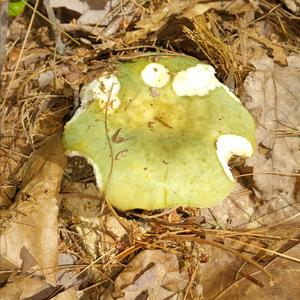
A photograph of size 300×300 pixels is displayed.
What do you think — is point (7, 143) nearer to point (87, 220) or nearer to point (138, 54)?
point (87, 220)

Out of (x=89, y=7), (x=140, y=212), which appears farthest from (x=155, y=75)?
(x=89, y=7)

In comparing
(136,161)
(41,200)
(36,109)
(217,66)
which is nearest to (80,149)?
(136,161)

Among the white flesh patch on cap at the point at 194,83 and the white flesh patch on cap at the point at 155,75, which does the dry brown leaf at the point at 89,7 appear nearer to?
the white flesh patch on cap at the point at 155,75

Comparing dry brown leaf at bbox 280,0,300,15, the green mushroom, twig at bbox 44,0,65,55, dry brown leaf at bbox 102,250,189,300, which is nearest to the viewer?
the green mushroom

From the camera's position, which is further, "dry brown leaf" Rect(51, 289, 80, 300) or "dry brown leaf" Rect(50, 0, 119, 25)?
"dry brown leaf" Rect(50, 0, 119, 25)

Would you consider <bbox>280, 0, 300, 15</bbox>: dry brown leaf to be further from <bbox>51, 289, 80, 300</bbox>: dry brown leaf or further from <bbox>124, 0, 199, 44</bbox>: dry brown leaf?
<bbox>51, 289, 80, 300</bbox>: dry brown leaf

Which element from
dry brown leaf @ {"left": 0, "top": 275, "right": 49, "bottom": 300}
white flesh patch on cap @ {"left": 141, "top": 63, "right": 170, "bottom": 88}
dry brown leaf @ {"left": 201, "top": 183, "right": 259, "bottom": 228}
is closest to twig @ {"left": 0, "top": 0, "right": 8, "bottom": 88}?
white flesh patch on cap @ {"left": 141, "top": 63, "right": 170, "bottom": 88}

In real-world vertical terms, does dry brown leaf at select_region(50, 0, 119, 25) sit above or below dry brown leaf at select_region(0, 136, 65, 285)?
above
